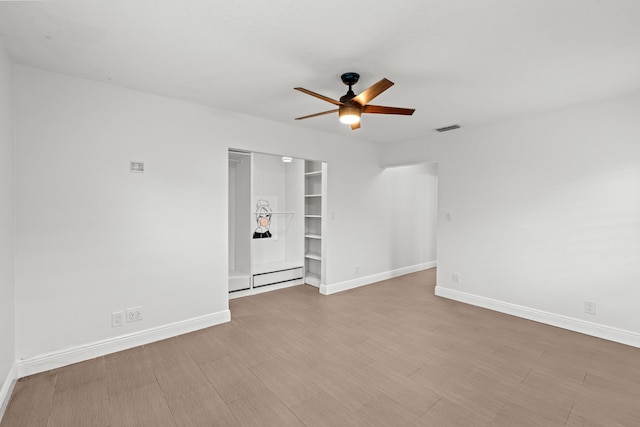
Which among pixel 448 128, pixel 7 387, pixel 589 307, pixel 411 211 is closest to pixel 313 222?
pixel 411 211

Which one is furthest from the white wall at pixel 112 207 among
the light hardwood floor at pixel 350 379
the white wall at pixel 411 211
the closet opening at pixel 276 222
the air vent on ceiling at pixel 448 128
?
the white wall at pixel 411 211

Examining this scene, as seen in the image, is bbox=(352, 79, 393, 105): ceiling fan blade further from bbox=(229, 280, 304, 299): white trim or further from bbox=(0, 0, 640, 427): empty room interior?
bbox=(229, 280, 304, 299): white trim

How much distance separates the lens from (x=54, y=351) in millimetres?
2547

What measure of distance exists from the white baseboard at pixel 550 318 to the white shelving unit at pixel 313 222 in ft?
6.97

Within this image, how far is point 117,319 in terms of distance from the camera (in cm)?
285

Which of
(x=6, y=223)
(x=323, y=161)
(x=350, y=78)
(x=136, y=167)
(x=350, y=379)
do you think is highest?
(x=350, y=78)

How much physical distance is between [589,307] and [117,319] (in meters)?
5.02

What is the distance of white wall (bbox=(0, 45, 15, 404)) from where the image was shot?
6.77 feet

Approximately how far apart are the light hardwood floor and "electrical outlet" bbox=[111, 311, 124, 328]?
0.30 metres

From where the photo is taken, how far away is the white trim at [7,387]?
2010 millimetres

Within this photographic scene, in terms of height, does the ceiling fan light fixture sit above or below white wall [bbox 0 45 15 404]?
above

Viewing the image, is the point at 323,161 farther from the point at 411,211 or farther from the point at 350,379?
the point at 350,379

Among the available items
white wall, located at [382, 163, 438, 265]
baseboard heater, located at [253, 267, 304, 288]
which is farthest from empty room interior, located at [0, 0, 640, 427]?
white wall, located at [382, 163, 438, 265]

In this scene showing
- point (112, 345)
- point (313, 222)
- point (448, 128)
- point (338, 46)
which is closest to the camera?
point (338, 46)
